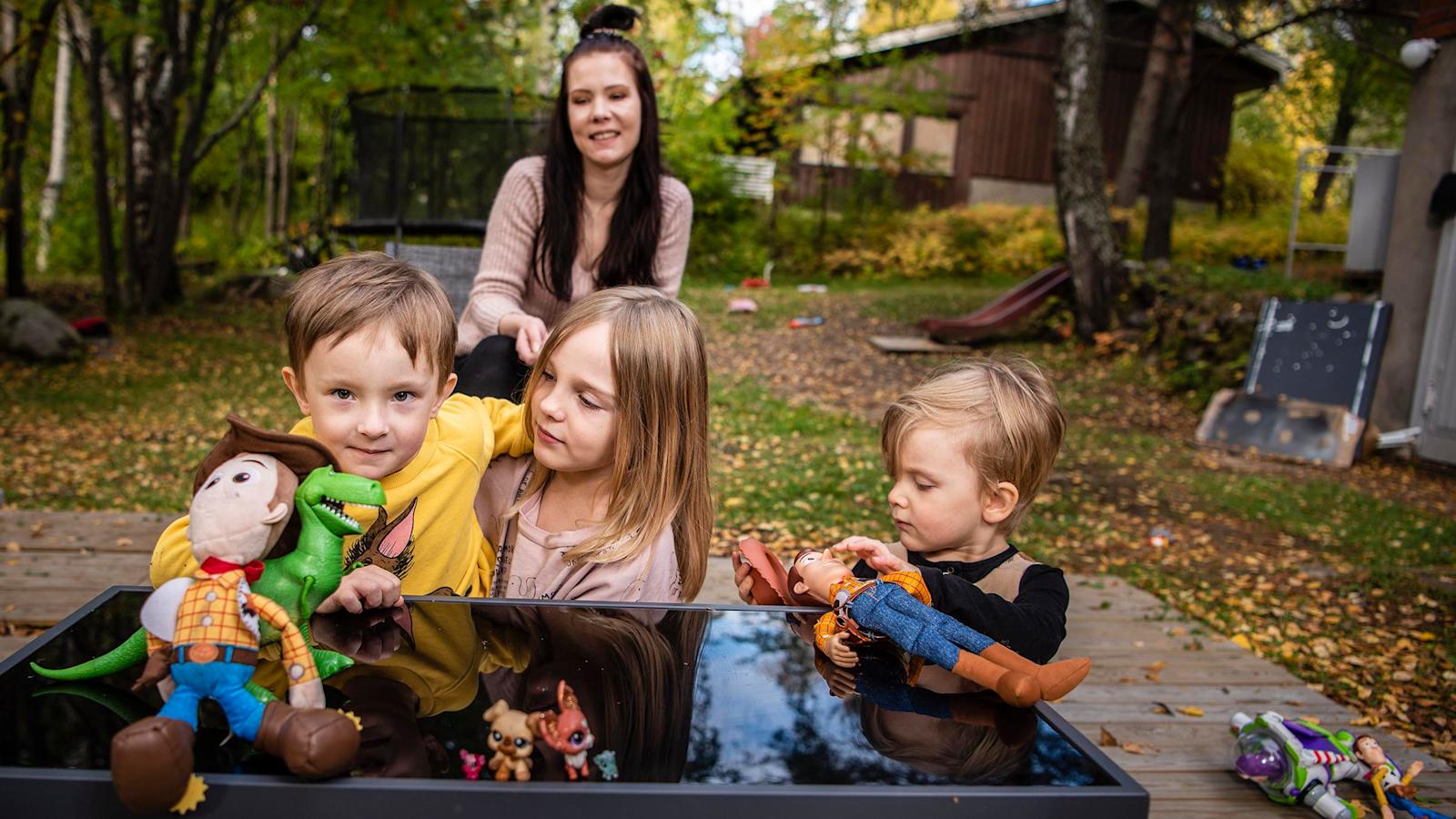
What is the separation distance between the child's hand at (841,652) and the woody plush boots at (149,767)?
94 cm

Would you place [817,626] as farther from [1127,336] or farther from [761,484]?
[1127,336]

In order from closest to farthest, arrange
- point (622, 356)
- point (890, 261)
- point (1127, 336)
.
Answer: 1. point (622, 356)
2. point (1127, 336)
3. point (890, 261)

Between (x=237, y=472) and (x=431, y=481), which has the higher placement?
(x=237, y=472)

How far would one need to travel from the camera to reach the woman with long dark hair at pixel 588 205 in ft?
10.7

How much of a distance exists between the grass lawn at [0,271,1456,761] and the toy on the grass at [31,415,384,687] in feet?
9.70

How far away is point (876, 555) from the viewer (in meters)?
1.87

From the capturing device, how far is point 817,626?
1.79 m

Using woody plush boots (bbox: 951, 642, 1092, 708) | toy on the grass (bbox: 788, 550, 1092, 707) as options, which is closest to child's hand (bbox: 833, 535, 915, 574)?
toy on the grass (bbox: 788, 550, 1092, 707)

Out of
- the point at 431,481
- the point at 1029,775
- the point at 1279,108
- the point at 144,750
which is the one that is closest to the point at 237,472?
the point at 144,750

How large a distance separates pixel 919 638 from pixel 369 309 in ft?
3.42

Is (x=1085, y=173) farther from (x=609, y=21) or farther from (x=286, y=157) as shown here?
(x=286, y=157)

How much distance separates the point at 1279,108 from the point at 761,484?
99.9 feet

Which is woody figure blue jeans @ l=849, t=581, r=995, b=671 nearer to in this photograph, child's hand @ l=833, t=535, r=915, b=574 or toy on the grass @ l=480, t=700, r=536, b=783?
child's hand @ l=833, t=535, r=915, b=574

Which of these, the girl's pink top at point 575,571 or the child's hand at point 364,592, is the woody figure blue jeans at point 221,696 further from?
the girl's pink top at point 575,571
